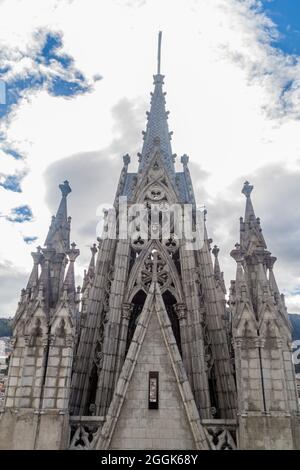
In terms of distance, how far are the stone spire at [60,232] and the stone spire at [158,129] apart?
6.88 m

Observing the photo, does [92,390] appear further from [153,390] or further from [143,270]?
[143,270]

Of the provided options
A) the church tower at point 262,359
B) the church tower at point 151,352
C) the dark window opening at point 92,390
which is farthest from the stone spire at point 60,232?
the church tower at point 262,359

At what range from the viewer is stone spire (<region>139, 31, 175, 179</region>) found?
67.1ft

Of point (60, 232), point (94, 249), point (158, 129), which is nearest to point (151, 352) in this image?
point (60, 232)

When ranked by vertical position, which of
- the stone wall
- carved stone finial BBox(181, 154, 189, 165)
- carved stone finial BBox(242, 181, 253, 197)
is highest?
carved stone finial BBox(181, 154, 189, 165)

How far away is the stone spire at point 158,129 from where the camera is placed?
2045 cm

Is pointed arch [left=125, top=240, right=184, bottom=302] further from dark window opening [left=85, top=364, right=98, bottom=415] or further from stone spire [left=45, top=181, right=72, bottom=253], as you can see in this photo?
stone spire [left=45, top=181, right=72, bottom=253]

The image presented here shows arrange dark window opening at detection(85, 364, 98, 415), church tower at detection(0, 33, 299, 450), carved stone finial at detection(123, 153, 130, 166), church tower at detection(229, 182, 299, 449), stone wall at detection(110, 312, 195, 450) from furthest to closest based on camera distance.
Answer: carved stone finial at detection(123, 153, 130, 166), dark window opening at detection(85, 364, 98, 415), stone wall at detection(110, 312, 195, 450), church tower at detection(0, 33, 299, 450), church tower at detection(229, 182, 299, 449)

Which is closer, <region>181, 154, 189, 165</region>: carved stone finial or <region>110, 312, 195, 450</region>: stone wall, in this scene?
<region>110, 312, 195, 450</region>: stone wall

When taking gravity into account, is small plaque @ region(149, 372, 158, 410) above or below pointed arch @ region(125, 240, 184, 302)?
below

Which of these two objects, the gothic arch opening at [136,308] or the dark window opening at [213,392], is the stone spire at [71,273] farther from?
the dark window opening at [213,392]

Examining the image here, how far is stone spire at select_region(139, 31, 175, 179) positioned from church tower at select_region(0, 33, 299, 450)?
19.0ft

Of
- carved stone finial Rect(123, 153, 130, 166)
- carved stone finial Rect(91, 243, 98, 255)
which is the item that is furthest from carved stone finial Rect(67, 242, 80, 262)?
carved stone finial Rect(123, 153, 130, 166)

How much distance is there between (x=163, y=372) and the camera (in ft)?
36.3
